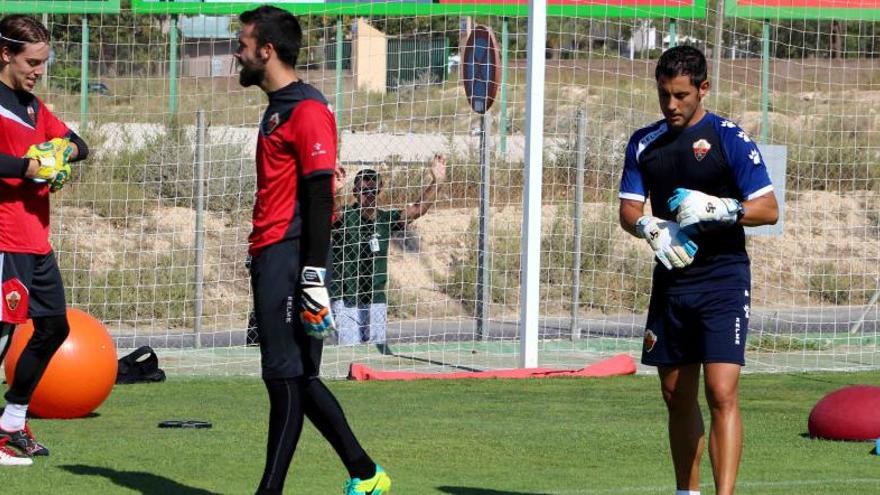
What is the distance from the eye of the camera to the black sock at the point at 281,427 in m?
6.65

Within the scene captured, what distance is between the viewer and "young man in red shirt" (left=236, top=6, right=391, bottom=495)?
648cm

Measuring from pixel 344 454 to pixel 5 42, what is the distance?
2.92 metres

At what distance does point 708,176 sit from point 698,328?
64 cm

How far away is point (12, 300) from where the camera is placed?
809 cm

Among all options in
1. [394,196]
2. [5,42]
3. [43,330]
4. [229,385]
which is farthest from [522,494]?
[394,196]

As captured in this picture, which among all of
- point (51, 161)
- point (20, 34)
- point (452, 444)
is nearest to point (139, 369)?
point (452, 444)

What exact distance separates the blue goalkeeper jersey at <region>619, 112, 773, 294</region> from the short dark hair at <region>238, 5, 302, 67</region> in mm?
1521

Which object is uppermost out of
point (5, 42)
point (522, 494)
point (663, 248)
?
point (5, 42)

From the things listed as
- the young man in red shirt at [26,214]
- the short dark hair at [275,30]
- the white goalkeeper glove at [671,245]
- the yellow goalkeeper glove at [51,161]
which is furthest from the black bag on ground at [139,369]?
the white goalkeeper glove at [671,245]

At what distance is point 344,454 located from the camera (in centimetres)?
679

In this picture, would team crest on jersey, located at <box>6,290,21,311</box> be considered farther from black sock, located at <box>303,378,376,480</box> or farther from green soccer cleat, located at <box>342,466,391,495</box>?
green soccer cleat, located at <box>342,466,391,495</box>

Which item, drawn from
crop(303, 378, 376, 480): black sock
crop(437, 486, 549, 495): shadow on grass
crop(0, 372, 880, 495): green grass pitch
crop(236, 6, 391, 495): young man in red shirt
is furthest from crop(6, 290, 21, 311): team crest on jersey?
crop(437, 486, 549, 495): shadow on grass

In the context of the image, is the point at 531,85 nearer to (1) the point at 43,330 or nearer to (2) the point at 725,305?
(1) the point at 43,330

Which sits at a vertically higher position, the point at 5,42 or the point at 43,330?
the point at 5,42
